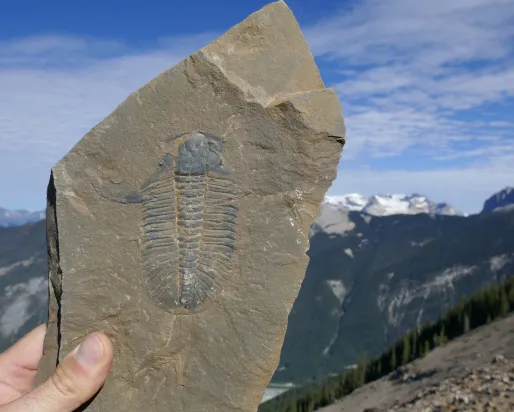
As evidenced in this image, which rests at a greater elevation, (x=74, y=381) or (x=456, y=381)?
(x=74, y=381)

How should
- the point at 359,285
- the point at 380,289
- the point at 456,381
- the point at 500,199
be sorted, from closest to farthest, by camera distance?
the point at 456,381, the point at 380,289, the point at 359,285, the point at 500,199

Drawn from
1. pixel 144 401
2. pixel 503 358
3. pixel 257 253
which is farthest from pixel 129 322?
pixel 503 358

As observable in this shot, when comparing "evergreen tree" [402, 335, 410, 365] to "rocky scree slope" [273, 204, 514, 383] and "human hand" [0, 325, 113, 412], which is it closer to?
"human hand" [0, 325, 113, 412]

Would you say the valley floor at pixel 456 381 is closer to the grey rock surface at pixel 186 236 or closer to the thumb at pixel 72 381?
the grey rock surface at pixel 186 236

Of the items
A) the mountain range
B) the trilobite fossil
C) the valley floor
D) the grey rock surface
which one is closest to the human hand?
the grey rock surface

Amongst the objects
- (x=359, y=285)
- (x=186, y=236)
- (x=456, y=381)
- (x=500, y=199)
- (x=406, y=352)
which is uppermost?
(x=500, y=199)

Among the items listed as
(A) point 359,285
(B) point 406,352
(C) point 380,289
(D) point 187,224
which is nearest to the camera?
(D) point 187,224

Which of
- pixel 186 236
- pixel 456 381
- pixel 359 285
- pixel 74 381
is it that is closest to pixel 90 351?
pixel 74 381

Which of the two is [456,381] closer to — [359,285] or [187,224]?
[187,224]
